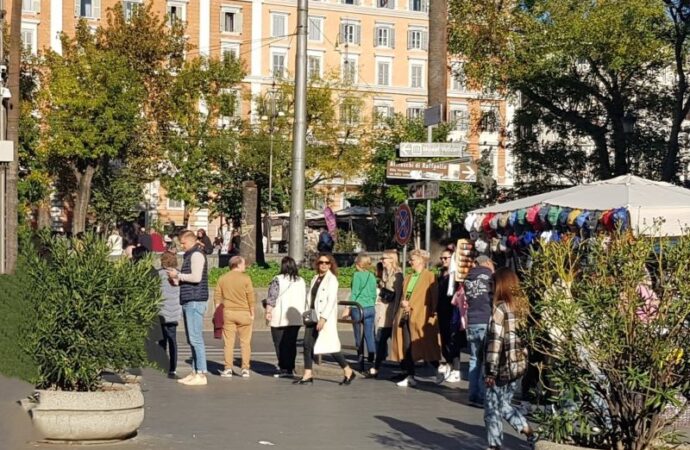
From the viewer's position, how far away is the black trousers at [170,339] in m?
17.4

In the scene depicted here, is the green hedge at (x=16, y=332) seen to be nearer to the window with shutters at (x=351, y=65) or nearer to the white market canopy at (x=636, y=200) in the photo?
the white market canopy at (x=636, y=200)

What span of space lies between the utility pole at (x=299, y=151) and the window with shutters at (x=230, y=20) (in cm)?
6256

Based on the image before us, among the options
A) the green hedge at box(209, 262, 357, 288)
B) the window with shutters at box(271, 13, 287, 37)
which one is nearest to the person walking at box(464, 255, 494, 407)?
the green hedge at box(209, 262, 357, 288)

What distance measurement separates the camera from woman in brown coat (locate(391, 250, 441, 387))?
16.9m

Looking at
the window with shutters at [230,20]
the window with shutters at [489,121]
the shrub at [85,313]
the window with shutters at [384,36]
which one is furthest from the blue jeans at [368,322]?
the window with shutters at [384,36]

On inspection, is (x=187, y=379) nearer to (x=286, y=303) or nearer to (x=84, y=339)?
(x=286, y=303)

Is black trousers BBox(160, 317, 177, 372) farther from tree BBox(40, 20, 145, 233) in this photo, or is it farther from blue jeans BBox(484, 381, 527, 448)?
tree BBox(40, 20, 145, 233)

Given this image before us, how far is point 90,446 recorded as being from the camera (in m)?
10.8

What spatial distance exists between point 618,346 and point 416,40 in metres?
89.2

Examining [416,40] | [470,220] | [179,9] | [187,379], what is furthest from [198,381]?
[416,40]

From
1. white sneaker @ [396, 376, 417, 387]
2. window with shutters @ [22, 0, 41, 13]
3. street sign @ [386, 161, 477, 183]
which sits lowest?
white sneaker @ [396, 376, 417, 387]

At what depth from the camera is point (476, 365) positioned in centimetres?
1505

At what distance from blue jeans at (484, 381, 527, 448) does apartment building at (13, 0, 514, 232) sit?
65.0 meters

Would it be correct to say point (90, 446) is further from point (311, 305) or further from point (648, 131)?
point (648, 131)
